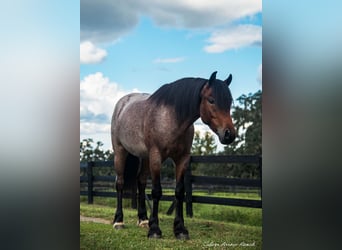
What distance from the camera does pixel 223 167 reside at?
2459 mm

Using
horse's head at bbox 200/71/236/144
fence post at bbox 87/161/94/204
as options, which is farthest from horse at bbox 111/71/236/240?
fence post at bbox 87/161/94/204

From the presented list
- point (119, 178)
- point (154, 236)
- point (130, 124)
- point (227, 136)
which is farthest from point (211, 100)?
point (154, 236)

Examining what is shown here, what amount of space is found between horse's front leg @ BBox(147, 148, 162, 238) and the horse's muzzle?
1.28 ft

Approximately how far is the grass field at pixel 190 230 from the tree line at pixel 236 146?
0.23 m

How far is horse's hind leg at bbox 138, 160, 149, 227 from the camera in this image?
2.50 metres

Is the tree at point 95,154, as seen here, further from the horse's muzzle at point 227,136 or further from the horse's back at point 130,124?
the horse's muzzle at point 227,136

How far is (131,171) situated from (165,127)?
374mm

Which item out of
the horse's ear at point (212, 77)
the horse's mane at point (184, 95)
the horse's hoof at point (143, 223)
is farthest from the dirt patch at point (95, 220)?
the horse's ear at point (212, 77)

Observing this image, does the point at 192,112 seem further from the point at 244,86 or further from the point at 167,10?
the point at 167,10

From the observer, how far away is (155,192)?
97.0 inches

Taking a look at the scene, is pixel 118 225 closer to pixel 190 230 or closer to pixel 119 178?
pixel 119 178
